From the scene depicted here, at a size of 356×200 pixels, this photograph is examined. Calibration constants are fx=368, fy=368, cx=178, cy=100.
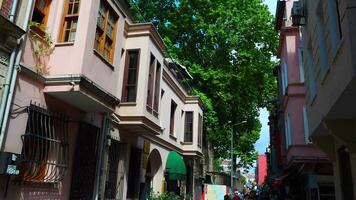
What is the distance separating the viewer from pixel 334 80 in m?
7.29

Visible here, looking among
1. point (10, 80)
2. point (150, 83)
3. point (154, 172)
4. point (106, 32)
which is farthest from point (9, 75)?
point (154, 172)

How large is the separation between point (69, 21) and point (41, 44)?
1.27m

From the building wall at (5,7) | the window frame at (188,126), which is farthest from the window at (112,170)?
the window frame at (188,126)

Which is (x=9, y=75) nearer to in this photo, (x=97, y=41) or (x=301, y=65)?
(x=97, y=41)

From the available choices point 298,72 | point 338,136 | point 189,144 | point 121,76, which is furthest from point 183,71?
point 338,136

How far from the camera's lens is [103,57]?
36.3ft

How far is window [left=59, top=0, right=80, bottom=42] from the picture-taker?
33.0 ft

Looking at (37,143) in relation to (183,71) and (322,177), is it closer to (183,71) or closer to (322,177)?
(322,177)

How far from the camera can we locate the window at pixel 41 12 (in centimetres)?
953

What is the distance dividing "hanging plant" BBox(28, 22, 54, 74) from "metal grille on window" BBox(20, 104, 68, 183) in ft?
3.58

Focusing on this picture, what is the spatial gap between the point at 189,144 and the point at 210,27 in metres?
8.74

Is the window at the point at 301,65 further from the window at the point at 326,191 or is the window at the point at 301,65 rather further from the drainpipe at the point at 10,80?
the drainpipe at the point at 10,80

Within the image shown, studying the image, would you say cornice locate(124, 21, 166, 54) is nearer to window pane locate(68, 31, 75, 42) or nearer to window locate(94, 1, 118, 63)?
window locate(94, 1, 118, 63)

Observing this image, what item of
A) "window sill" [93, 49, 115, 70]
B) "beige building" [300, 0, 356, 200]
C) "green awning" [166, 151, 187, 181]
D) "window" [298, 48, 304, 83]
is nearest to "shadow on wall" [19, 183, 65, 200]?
"window sill" [93, 49, 115, 70]
